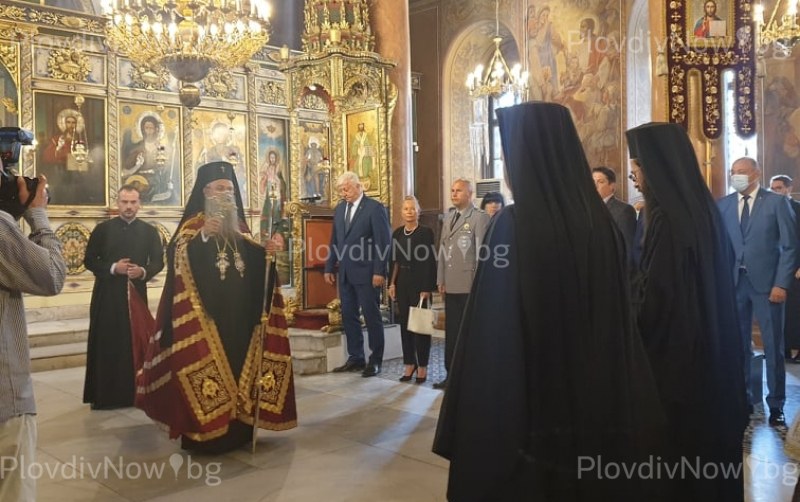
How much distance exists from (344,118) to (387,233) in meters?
2.11

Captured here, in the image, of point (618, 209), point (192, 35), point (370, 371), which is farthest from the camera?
point (192, 35)

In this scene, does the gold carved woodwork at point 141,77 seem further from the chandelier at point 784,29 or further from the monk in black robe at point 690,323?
the monk in black robe at point 690,323

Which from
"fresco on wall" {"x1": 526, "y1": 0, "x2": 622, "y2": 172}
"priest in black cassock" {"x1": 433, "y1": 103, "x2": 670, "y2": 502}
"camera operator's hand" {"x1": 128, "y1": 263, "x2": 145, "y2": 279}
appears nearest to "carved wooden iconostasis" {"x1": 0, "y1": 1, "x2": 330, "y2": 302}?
"camera operator's hand" {"x1": 128, "y1": 263, "x2": 145, "y2": 279}

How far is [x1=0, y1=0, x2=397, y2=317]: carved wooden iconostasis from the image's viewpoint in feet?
27.4

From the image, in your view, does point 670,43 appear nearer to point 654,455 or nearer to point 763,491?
point 763,491

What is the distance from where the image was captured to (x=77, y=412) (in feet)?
19.4

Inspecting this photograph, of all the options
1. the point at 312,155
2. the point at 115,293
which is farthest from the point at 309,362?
the point at 312,155

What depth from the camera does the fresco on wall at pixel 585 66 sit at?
12.1 meters

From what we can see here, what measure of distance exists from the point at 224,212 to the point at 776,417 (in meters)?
4.29

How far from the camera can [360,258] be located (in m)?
7.18

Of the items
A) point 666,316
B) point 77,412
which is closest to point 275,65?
point 77,412

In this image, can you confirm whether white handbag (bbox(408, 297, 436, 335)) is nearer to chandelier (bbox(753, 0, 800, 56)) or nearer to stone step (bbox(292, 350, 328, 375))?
stone step (bbox(292, 350, 328, 375))

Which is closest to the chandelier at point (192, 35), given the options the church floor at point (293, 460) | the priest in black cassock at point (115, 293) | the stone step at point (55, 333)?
the priest in black cassock at point (115, 293)

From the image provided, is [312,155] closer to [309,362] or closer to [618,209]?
[309,362]
